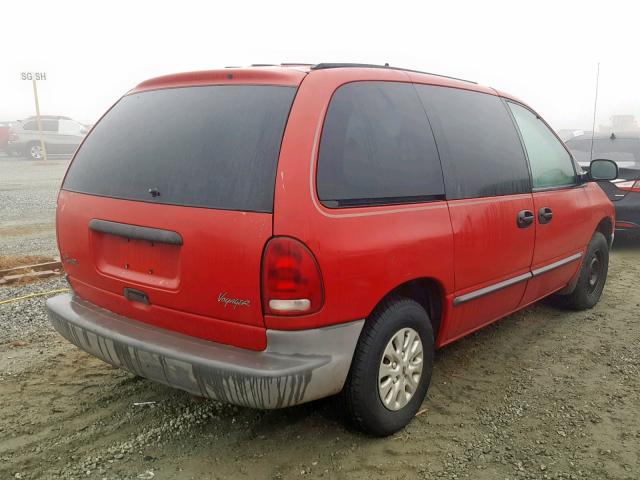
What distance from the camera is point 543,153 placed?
394cm

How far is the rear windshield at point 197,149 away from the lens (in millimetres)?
2332

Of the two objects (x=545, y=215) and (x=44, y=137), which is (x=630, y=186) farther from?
(x=44, y=137)

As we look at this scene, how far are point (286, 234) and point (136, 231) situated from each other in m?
0.75

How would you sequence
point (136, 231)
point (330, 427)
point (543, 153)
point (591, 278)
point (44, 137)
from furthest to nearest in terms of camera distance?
point (44, 137) → point (591, 278) → point (543, 153) → point (330, 427) → point (136, 231)

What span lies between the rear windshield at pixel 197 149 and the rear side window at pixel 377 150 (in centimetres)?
24

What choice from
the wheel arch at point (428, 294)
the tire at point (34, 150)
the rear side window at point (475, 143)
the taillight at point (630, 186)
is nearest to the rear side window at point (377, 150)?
the rear side window at point (475, 143)

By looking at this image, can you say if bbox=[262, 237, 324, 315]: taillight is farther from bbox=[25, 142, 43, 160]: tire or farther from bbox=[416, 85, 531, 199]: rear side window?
bbox=[25, 142, 43, 160]: tire

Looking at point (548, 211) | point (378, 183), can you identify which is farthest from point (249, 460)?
point (548, 211)

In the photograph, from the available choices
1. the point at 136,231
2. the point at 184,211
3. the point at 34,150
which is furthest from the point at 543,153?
the point at 34,150

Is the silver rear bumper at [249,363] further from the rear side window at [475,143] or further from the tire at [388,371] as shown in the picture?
the rear side window at [475,143]

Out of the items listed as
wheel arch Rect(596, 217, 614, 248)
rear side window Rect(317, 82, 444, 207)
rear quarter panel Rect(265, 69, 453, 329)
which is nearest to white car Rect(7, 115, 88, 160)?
wheel arch Rect(596, 217, 614, 248)

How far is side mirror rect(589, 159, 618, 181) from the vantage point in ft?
13.6

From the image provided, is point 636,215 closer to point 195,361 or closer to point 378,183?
point 378,183

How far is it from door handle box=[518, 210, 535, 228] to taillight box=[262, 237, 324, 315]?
168cm
